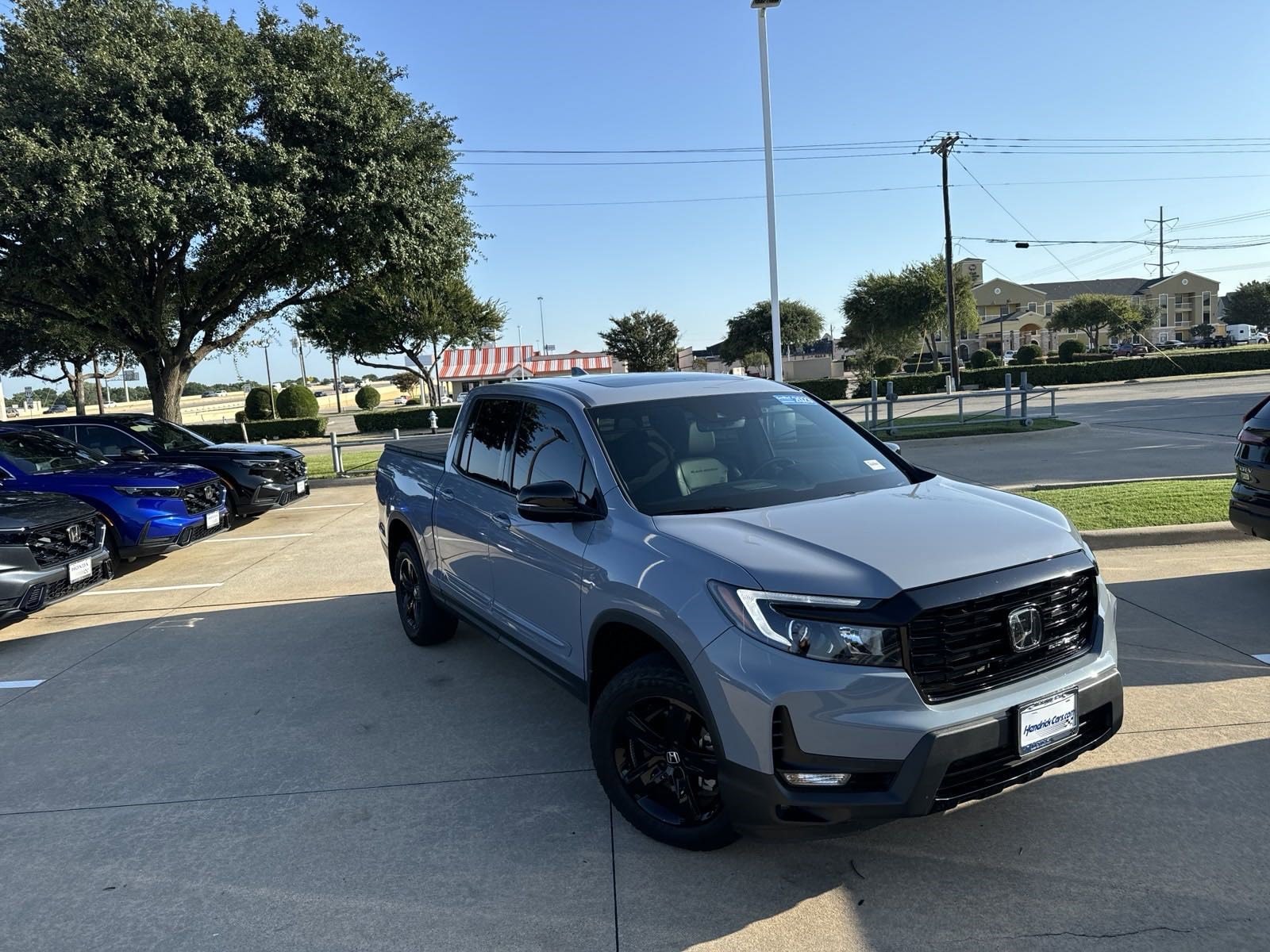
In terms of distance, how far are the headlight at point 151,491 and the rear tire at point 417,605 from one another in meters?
3.98

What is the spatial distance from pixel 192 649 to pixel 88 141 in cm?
1101

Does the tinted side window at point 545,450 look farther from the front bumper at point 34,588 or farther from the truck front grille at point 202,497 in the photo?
the truck front grille at point 202,497

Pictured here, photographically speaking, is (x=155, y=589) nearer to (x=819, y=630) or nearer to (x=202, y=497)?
(x=202, y=497)

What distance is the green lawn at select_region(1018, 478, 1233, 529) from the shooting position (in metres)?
8.16

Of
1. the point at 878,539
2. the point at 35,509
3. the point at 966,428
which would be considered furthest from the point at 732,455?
the point at 966,428

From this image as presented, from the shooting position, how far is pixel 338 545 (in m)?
9.93

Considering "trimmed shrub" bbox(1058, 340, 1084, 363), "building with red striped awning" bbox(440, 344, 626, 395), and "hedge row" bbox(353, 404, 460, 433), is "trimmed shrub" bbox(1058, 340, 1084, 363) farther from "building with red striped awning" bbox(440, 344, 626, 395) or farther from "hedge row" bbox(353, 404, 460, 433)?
"hedge row" bbox(353, 404, 460, 433)

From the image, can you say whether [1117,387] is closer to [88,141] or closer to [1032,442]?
[1032,442]

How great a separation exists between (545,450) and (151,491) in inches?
252

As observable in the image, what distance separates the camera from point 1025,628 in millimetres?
2910

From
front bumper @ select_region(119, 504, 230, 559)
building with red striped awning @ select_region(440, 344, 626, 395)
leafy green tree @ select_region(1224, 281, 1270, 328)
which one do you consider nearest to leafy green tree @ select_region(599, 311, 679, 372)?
building with red striped awning @ select_region(440, 344, 626, 395)

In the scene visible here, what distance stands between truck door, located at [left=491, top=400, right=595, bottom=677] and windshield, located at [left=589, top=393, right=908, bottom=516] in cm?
23

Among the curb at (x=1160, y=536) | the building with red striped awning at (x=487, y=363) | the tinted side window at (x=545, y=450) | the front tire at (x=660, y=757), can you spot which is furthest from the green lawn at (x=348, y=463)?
the building with red striped awning at (x=487, y=363)

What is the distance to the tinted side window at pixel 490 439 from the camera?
469 centimetres
